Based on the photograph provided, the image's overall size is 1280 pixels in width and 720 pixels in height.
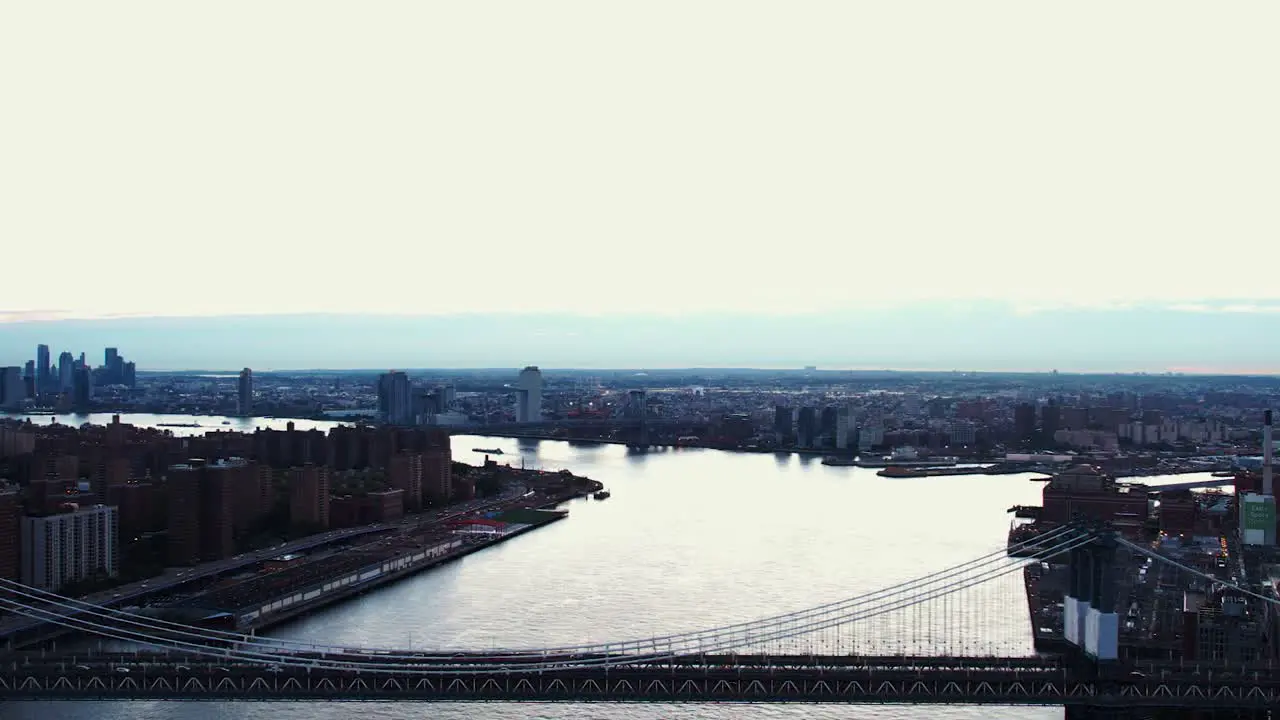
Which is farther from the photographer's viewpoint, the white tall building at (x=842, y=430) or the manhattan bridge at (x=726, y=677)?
the white tall building at (x=842, y=430)

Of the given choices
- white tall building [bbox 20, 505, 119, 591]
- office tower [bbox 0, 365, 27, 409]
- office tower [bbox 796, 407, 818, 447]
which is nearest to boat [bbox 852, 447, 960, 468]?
office tower [bbox 796, 407, 818, 447]

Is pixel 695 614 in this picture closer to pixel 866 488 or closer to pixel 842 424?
pixel 866 488

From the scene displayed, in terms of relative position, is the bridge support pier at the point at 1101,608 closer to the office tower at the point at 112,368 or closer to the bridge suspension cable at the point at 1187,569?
the bridge suspension cable at the point at 1187,569

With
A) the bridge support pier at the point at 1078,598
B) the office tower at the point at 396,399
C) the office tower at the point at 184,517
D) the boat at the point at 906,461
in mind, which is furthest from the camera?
the office tower at the point at 396,399

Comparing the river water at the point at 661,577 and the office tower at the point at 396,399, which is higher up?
the office tower at the point at 396,399

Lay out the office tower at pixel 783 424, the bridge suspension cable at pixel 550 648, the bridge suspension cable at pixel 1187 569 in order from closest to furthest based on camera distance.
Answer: the bridge suspension cable at pixel 550 648 → the bridge suspension cable at pixel 1187 569 → the office tower at pixel 783 424

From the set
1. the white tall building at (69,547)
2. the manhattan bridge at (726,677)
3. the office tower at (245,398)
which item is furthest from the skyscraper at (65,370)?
the manhattan bridge at (726,677)

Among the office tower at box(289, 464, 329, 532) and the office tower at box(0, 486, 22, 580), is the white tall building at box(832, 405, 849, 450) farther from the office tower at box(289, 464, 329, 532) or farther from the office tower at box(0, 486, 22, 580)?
the office tower at box(0, 486, 22, 580)
